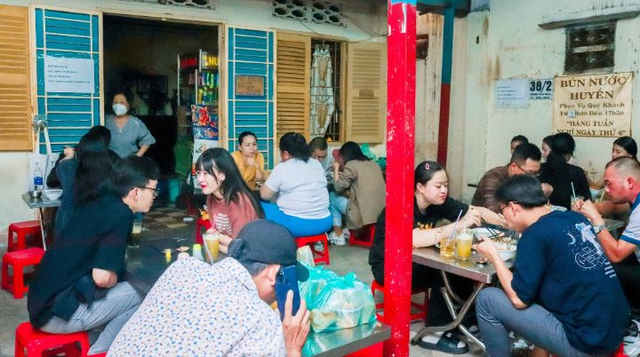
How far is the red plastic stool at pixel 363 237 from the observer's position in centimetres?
650

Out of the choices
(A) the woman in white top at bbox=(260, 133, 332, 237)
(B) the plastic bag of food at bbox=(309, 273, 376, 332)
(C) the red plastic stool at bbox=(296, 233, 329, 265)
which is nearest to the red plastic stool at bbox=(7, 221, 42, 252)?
(A) the woman in white top at bbox=(260, 133, 332, 237)

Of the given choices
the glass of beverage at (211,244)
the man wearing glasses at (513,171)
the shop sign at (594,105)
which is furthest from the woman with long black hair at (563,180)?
the glass of beverage at (211,244)

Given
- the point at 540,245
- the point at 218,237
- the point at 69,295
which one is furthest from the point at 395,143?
the point at 69,295

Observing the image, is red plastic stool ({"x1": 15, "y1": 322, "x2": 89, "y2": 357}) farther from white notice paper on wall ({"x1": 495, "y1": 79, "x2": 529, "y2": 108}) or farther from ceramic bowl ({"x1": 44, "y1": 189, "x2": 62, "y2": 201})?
white notice paper on wall ({"x1": 495, "y1": 79, "x2": 529, "y2": 108})

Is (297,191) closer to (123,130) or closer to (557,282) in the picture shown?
(123,130)

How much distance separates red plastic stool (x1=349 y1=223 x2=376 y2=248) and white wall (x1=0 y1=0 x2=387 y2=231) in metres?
2.45

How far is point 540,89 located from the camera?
718 centimetres

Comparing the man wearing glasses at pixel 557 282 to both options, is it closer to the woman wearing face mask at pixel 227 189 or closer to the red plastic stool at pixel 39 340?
the woman wearing face mask at pixel 227 189

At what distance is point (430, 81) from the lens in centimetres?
844

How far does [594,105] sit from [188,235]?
500 cm

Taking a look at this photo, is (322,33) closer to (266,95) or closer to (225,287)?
(266,95)

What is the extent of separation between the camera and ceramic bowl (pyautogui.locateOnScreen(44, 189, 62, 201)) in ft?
16.2

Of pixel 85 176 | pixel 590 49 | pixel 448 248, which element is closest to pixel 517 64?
pixel 590 49

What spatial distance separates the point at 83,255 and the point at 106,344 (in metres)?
0.54
